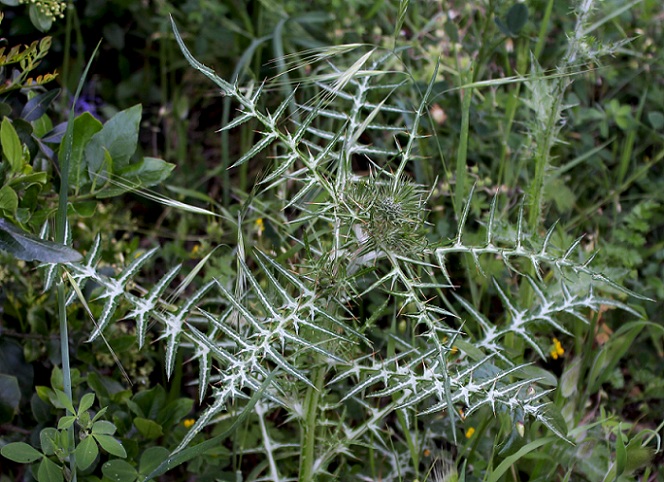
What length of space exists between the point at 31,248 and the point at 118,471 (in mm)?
493

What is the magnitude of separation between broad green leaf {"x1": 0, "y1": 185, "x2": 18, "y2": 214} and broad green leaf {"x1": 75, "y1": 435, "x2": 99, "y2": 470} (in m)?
0.49

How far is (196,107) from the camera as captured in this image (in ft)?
8.76

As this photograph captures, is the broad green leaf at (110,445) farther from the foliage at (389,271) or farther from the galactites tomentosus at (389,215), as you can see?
the galactites tomentosus at (389,215)

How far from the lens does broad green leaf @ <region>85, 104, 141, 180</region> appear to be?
159 centimetres

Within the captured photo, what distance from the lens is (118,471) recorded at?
1421mm

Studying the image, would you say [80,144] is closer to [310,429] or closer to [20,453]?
[20,453]

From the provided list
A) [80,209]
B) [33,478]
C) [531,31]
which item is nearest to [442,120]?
[531,31]

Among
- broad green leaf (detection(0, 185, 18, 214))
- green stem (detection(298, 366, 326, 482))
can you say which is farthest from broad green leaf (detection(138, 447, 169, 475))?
broad green leaf (detection(0, 185, 18, 214))

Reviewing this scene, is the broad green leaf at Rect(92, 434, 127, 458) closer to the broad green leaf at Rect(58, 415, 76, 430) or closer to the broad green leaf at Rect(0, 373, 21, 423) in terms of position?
the broad green leaf at Rect(58, 415, 76, 430)

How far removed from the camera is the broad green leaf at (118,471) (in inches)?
55.7

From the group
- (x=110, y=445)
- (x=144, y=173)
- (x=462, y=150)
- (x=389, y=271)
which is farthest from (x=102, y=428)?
(x=462, y=150)

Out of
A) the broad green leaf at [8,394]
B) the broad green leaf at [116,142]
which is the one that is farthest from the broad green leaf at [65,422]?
the broad green leaf at [116,142]

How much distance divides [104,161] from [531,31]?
149 cm

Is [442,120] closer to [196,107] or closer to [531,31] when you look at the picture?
[531,31]
